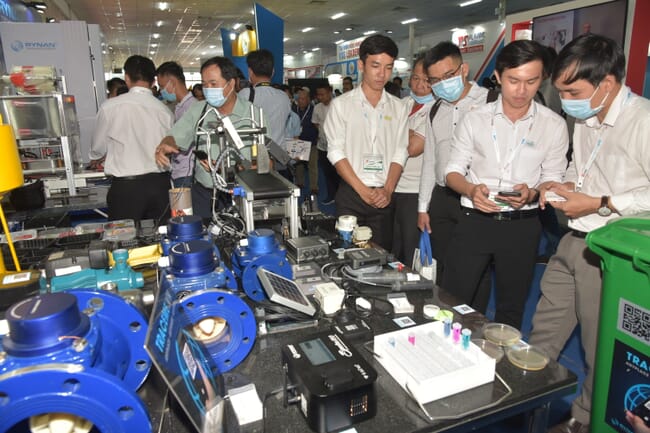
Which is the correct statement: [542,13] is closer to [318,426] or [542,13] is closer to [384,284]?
[384,284]

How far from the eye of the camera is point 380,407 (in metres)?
0.96

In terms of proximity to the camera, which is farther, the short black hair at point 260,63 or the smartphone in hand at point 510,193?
the short black hair at point 260,63

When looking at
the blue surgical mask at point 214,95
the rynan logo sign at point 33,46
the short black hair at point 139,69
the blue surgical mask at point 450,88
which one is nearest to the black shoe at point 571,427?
the blue surgical mask at point 450,88

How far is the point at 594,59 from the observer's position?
1482mm

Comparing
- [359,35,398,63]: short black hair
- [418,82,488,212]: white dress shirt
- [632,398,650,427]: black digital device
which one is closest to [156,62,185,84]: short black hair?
[359,35,398,63]: short black hair

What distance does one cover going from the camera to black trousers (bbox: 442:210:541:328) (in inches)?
73.0

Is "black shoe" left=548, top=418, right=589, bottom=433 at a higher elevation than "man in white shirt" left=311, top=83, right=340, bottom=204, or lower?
lower

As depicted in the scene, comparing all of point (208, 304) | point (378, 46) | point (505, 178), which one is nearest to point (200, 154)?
point (378, 46)

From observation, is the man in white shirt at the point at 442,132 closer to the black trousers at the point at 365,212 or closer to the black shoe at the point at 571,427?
the black trousers at the point at 365,212

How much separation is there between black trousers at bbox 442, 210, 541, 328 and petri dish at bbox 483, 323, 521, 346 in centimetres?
59

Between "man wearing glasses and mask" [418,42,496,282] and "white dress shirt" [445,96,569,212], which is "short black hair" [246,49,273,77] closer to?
"man wearing glasses and mask" [418,42,496,282]

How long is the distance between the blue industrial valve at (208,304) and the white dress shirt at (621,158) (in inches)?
51.6

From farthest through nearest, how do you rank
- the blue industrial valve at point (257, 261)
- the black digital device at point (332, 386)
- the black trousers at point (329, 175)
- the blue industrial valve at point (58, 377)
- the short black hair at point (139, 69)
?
the black trousers at point (329, 175) → the short black hair at point (139, 69) → the blue industrial valve at point (257, 261) → the black digital device at point (332, 386) → the blue industrial valve at point (58, 377)

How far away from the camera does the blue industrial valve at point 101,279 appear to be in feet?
3.90
